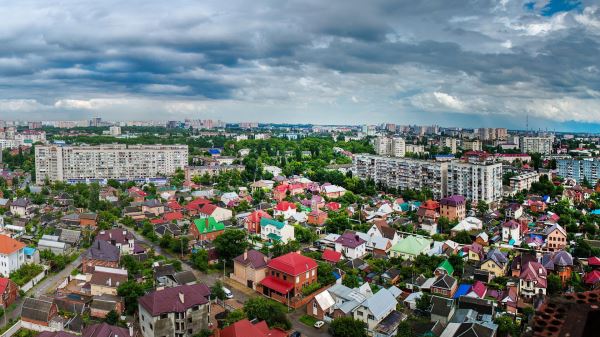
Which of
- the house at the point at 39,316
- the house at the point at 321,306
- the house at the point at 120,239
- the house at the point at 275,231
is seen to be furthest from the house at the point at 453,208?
the house at the point at 39,316

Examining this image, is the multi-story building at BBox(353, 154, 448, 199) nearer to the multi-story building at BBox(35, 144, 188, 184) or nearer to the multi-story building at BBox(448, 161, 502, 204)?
the multi-story building at BBox(448, 161, 502, 204)

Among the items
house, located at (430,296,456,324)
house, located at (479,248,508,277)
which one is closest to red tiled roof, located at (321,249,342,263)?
house, located at (479,248,508,277)

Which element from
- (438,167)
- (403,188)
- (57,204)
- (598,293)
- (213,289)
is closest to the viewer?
(598,293)

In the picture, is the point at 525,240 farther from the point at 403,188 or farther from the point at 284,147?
the point at 284,147

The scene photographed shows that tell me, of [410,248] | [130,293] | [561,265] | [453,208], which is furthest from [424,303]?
Answer: [453,208]

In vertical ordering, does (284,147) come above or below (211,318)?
above

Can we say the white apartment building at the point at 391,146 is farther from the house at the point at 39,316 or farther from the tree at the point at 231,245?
the house at the point at 39,316

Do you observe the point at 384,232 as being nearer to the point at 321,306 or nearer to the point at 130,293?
the point at 321,306

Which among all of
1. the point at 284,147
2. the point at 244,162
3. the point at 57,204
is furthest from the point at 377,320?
the point at 284,147
